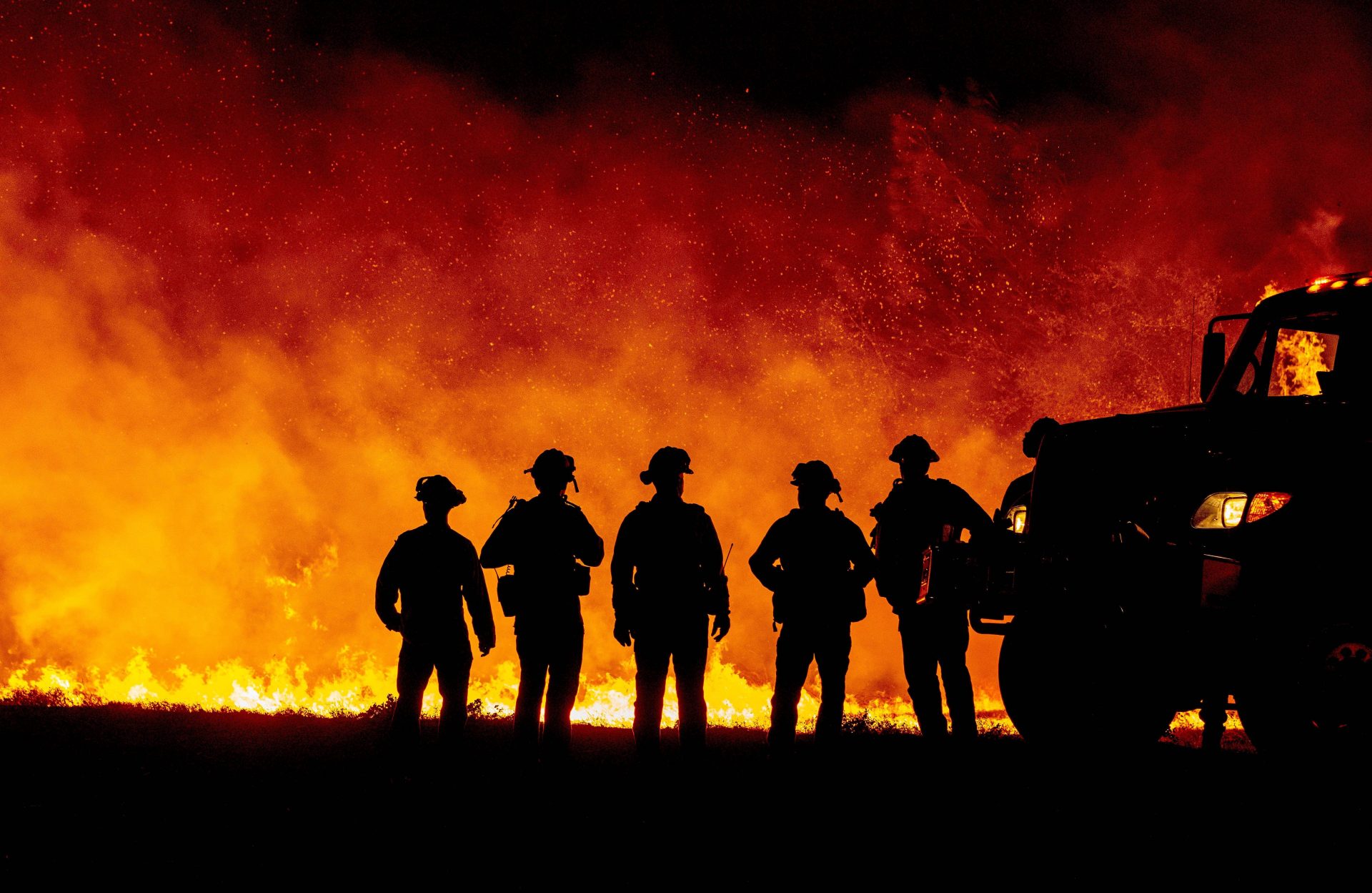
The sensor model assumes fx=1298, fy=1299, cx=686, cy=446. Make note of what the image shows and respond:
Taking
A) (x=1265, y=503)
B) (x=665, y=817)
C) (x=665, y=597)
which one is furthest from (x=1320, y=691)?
(x=665, y=597)

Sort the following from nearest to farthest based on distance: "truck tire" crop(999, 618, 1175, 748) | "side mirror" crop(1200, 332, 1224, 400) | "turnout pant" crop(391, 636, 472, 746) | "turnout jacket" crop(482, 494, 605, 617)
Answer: "truck tire" crop(999, 618, 1175, 748), "turnout jacket" crop(482, 494, 605, 617), "turnout pant" crop(391, 636, 472, 746), "side mirror" crop(1200, 332, 1224, 400)

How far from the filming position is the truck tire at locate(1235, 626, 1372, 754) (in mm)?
5590

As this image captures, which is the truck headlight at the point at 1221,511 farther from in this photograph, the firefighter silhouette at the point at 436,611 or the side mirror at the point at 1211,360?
the firefighter silhouette at the point at 436,611

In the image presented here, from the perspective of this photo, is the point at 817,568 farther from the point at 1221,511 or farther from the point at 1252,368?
the point at 1252,368

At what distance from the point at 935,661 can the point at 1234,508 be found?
2.14 metres

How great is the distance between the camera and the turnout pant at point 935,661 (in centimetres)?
768

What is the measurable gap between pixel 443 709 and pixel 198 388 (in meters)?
27.6

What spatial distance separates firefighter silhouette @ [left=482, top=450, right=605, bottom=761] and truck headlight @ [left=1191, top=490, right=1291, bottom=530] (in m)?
3.17

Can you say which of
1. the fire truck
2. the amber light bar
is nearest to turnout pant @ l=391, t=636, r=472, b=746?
the fire truck

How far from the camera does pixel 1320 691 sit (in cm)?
566

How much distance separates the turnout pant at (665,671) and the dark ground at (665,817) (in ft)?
0.78

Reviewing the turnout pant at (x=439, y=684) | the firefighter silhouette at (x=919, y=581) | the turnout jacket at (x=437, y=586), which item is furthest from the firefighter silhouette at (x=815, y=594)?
the turnout pant at (x=439, y=684)

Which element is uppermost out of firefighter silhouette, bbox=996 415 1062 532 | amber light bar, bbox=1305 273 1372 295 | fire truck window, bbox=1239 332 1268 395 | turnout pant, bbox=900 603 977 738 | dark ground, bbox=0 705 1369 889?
amber light bar, bbox=1305 273 1372 295

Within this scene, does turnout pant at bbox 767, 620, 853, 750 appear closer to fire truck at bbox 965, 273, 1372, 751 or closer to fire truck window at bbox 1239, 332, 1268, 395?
fire truck at bbox 965, 273, 1372, 751
